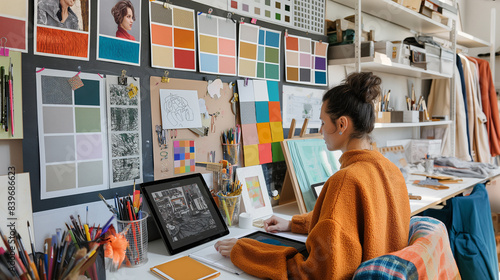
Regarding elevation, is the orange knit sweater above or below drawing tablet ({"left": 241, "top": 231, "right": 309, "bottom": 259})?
above

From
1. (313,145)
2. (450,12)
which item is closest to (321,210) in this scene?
(313,145)

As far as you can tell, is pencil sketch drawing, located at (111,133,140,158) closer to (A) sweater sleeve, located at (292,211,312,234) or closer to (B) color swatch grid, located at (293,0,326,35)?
(A) sweater sleeve, located at (292,211,312,234)

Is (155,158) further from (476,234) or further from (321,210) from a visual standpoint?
(476,234)

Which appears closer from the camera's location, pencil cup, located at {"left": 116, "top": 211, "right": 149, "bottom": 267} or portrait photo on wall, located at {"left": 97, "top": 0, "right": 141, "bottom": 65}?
pencil cup, located at {"left": 116, "top": 211, "right": 149, "bottom": 267}

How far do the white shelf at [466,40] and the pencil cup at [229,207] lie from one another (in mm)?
2560

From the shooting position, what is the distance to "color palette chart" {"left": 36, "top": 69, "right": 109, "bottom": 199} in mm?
1035

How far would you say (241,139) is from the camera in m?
1.61

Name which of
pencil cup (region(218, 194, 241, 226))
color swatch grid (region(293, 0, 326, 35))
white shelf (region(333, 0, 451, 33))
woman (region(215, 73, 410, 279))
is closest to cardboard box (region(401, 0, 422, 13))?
white shelf (region(333, 0, 451, 33))

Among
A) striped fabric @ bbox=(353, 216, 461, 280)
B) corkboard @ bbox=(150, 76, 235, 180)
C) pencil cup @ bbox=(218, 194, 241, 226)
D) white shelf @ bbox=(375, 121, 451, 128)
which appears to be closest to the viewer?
striped fabric @ bbox=(353, 216, 461, 280)

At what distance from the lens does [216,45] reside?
148cm

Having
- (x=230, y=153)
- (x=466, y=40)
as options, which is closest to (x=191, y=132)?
(x=230, y=153)

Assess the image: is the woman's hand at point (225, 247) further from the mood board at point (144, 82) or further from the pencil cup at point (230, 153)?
the pencil cup at point (230, 153)

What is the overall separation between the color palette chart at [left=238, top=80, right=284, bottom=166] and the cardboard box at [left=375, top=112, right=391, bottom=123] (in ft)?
2.35

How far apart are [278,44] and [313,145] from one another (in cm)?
53
